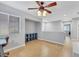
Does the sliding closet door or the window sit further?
the window

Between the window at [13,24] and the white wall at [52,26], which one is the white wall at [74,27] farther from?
the window at [13,24]

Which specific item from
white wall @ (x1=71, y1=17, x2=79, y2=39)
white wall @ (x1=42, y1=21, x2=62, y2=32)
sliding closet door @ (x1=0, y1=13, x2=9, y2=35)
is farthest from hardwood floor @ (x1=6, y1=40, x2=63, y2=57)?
white wall @ (x1=42, y1=21, x2=62, y2=32)

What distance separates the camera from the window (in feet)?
14.6

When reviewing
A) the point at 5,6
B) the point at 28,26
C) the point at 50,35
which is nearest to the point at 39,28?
the point at 28,26

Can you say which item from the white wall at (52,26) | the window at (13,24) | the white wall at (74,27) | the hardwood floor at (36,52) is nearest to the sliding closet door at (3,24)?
the window at (13,24)

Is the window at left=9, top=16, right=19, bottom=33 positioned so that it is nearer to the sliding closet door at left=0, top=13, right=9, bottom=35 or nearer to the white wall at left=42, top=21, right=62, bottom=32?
the sliding closet door at left=0, top=13, right=9, bottom=35

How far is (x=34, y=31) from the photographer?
8844 millimetres

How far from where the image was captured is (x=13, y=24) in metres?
4.80

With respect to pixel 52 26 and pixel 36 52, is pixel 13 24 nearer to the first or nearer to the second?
pixel 36 52

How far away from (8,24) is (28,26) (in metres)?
3.43

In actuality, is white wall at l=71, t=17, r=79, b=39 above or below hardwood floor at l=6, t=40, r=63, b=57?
above

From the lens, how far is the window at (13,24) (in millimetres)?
4458

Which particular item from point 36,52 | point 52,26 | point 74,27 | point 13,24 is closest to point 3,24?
point 13,24

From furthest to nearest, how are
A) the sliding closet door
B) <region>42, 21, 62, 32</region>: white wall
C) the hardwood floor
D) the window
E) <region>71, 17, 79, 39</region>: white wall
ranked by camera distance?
<region>42, 21, 62, 32</region>: white wall → <region>71, 17, 79, 39</region>: white wall → the window → the sliding closet door → the hardwood floor
